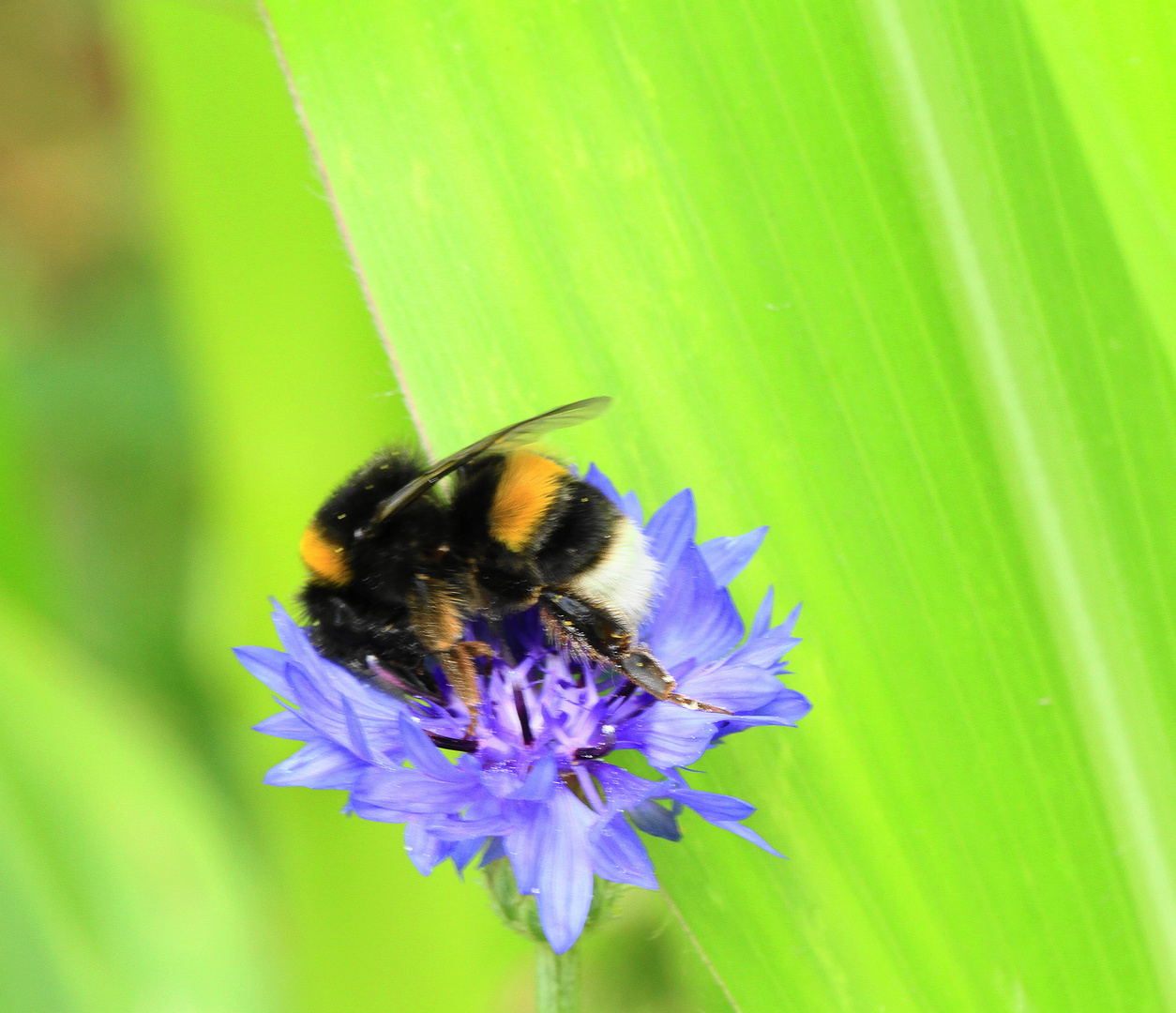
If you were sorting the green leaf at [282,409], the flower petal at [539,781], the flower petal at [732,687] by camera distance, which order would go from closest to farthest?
the flower petal at [539,781], the flower petal at [732,687], the green leaf at [282,409]

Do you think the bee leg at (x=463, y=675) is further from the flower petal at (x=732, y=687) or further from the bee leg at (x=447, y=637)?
the flower petal at (x=732, y=687)

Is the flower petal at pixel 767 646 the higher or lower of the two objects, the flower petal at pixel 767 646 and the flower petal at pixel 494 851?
the higher

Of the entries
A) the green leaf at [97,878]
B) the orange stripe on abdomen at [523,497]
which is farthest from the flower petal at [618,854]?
the green leaf at [97,878]

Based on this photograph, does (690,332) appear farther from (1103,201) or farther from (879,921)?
(879,921)

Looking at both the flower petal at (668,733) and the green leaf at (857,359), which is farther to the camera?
the green leaf at (857,359)

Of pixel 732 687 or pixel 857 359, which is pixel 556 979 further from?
pixel 857 359

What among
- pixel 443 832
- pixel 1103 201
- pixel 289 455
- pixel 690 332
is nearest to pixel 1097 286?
pixel 1103 201

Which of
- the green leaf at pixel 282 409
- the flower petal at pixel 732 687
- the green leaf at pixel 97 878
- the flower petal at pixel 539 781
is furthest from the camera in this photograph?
the green leaf at pixel 282 409

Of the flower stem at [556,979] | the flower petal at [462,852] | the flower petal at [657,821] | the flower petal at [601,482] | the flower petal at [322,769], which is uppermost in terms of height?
the flower petal at [601,482]
